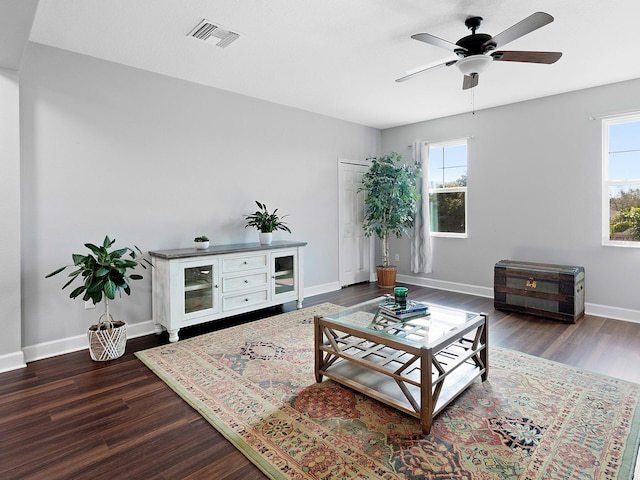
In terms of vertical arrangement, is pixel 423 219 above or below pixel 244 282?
above

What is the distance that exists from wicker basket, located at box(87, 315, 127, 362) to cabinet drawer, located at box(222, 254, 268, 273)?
1.10 meters

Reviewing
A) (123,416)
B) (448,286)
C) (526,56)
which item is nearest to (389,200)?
(448,286)

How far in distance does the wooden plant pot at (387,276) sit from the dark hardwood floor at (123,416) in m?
2.33

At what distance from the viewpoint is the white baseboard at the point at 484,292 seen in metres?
4.07

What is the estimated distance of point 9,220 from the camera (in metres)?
2.82

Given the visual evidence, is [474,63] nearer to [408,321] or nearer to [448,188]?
[408,321]

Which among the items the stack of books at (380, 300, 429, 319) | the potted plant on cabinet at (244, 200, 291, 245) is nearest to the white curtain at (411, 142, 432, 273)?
the potted plant on cabinet at (244, 200, 291, 245)

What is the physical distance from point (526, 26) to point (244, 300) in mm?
3367

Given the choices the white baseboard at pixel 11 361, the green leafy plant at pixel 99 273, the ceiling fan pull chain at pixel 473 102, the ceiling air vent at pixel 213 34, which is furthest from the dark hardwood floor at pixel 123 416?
the ceiling fan pull chain at pixel 473 102

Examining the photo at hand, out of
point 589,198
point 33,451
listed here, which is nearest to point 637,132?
point 589,198

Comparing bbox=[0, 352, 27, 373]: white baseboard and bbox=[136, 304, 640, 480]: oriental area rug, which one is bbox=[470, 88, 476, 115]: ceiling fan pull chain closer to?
bbox=[136, 304, 640, 480]: oriental area rug

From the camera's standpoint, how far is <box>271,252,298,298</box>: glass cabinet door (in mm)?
4301

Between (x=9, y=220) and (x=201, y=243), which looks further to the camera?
(x=201, y=243)

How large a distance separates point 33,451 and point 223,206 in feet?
9.50
